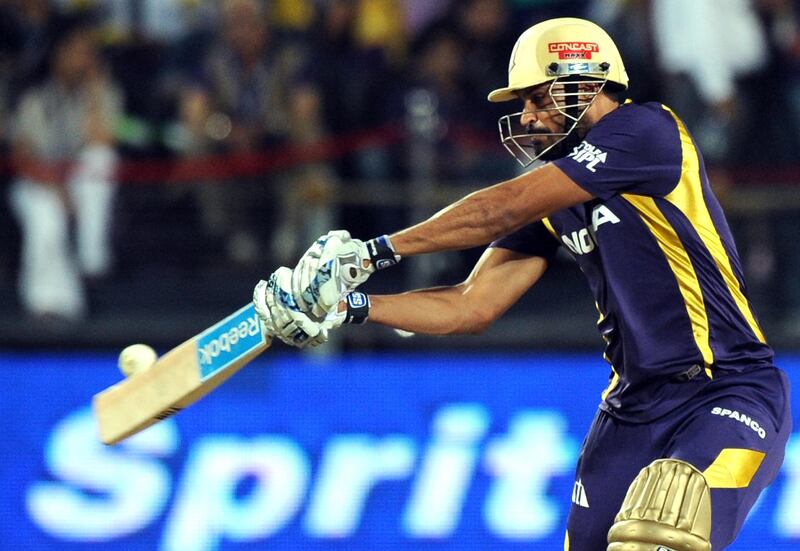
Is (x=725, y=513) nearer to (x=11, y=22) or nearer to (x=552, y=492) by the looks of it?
(x=552, y=492)

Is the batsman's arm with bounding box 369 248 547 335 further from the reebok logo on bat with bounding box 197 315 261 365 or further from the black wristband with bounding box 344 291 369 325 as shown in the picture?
the reebok logo on bat with bounding box 197 315 261 365

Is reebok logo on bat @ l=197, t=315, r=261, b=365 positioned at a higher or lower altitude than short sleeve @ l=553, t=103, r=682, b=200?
lower

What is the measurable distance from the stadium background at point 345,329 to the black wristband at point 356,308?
329 centimetres

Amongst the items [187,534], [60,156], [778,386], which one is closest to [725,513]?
[778,386]

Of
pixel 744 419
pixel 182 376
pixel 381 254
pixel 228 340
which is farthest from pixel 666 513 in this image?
pixel 182 376

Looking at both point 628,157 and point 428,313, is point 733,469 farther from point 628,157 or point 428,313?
point 428,313

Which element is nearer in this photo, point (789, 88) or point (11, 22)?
point (789, 88)

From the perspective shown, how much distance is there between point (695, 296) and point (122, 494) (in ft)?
14.0

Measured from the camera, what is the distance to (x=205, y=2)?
9.76 metres

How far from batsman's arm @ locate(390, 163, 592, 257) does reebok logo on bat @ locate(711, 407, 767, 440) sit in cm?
77

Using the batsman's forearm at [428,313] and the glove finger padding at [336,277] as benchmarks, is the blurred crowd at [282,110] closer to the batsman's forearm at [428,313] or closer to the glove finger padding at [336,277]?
the batsman's forearm at [428,313]

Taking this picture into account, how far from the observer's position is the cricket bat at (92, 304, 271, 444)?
15.8ft

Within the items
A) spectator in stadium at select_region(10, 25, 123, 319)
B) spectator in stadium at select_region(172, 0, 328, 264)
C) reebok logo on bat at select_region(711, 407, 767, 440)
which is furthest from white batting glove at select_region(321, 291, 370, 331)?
spectator in stadium at select_region(10, 25, 123, 319)

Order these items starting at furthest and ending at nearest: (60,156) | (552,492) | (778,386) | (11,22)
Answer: (11,22), (60,156), (552,492), (778,386)
